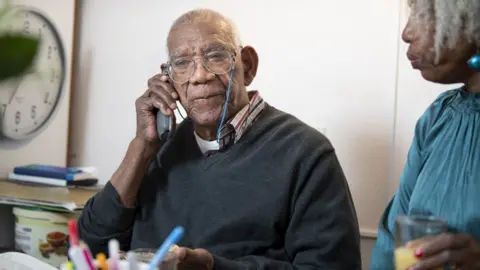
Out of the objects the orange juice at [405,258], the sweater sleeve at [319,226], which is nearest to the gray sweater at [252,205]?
the sweater sleeve at [319,226]

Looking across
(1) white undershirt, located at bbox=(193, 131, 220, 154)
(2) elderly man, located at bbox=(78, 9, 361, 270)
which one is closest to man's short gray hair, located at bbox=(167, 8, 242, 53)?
(2) elderly man, located at bbox=(78, 9, 361, 270)

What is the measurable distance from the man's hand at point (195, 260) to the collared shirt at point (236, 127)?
35 centimetres

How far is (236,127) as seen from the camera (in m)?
1.31

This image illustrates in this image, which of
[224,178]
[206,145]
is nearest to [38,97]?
[206,145]

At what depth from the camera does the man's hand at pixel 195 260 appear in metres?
0.97

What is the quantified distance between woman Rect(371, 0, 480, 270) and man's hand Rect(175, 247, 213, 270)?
0.33 m

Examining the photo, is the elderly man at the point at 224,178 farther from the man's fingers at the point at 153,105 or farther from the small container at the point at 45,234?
the small container at the point at 45,234

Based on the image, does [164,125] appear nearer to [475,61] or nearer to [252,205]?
[252,205]

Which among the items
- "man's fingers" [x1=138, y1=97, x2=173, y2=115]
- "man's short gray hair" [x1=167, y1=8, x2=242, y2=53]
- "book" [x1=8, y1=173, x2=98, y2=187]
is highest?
"man's short gray hair" [x1=167, y1=8, x2=242, y2=53]

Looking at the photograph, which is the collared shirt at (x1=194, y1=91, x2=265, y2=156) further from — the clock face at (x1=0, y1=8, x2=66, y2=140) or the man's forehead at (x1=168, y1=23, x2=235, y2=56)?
the clock face at (x1=0, y1=8, x2=66, y2=140)

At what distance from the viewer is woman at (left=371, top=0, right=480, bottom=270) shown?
2.98 ft

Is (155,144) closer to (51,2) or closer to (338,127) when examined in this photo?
(338,127)

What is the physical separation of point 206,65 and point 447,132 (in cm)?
59

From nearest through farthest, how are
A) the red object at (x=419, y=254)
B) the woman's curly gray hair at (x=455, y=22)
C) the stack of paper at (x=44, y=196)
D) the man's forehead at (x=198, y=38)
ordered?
1. the red object at (x=419, y=254)
2. the woman's curly gray hair at (x=455, y=22)
3. the man's forehead at (x=198, y=38)
4. the stack of paper at (x=44, y=196)
